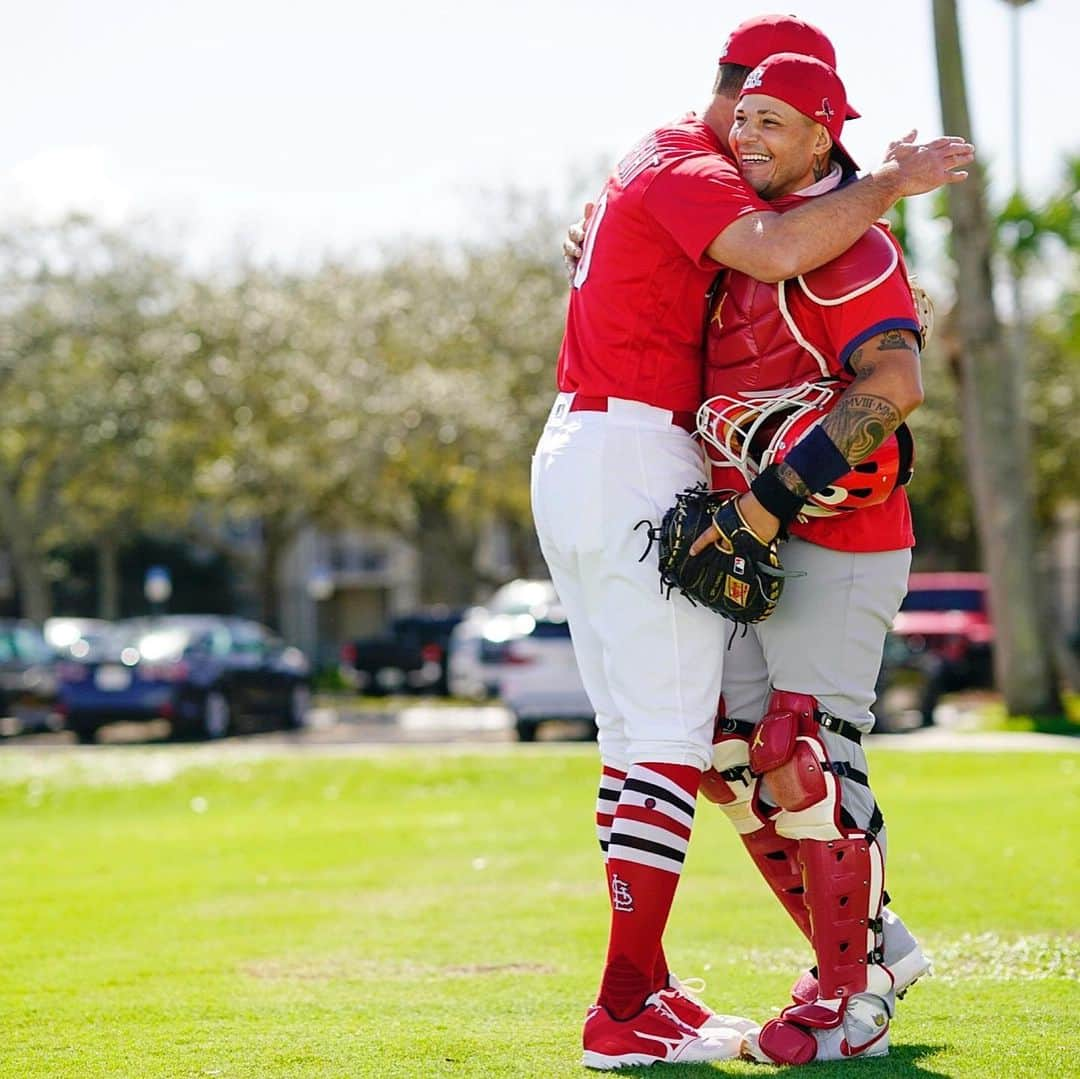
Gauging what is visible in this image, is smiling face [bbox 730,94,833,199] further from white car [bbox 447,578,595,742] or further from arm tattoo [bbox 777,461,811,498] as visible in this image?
white car [bbox 447,578,595,742]

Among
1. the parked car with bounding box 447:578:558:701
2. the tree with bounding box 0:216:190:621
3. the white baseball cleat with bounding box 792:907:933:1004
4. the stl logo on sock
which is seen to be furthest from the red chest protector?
the tree with bounding box 0:216:190:621

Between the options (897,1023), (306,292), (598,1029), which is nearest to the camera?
(598,1029)

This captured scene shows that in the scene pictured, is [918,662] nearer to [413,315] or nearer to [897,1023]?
[897,1023]

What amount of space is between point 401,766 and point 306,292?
85.0 feet

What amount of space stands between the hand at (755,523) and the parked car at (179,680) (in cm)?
1831

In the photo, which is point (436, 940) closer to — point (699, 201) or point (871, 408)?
point (871, 408)

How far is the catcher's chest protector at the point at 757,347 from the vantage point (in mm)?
4160

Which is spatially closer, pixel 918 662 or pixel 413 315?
pixel 918 662

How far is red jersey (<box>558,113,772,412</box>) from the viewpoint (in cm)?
414

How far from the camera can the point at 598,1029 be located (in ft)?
13.0

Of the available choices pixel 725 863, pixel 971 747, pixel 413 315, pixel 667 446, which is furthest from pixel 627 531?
pixel 413 315

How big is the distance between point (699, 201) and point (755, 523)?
72cm

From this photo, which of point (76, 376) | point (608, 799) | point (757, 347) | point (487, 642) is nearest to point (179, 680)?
point (487, 642)

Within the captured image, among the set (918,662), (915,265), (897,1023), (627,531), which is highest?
(915,265)
